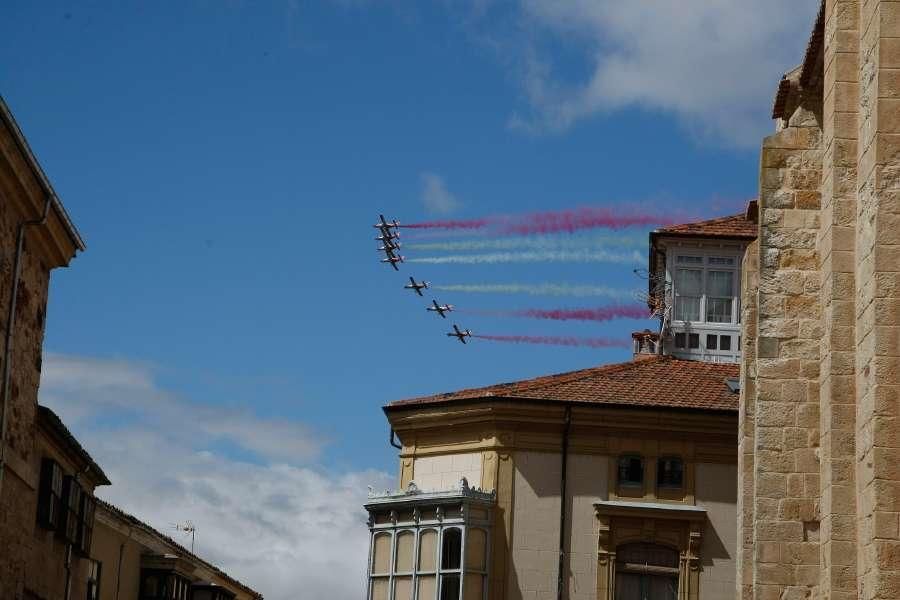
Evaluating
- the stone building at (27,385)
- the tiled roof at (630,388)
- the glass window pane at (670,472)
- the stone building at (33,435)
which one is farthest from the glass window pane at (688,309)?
the stone building at (27,385)

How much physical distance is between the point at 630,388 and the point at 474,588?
7.11m

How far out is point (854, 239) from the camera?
21000 millimetres

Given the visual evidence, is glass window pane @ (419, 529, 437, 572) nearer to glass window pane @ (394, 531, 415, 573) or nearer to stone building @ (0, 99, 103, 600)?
glass window pane @ (394, 531, 415, 573)

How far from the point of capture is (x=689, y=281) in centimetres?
5844


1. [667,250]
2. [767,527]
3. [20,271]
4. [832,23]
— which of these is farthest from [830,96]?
[667,250]

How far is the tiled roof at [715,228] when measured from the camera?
188 feet

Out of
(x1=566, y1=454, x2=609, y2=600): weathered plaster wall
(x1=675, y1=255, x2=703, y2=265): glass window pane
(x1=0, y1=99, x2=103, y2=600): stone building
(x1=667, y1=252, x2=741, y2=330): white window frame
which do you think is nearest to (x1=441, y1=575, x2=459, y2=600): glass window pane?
(x1=566, y1=454, x2=609, y2=600): weathered plaster wall

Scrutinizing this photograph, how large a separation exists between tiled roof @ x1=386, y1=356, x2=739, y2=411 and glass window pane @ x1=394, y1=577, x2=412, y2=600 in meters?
4.74

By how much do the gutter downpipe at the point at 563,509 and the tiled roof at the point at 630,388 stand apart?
2.10 feet

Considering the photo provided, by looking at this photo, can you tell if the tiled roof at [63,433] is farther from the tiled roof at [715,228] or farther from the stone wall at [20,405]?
the tiled roof at [715,228]

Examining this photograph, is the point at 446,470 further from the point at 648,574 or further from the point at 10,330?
the point at 10,330

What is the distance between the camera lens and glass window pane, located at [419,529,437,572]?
4884cm

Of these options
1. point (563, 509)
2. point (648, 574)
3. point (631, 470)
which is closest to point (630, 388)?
point (631, 470)

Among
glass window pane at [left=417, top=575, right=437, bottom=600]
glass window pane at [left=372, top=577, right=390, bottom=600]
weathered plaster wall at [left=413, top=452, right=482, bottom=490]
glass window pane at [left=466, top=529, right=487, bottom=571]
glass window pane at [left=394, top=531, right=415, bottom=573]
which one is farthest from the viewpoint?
glass window pane at [left=372, top=577, right=390, bottom=600]
